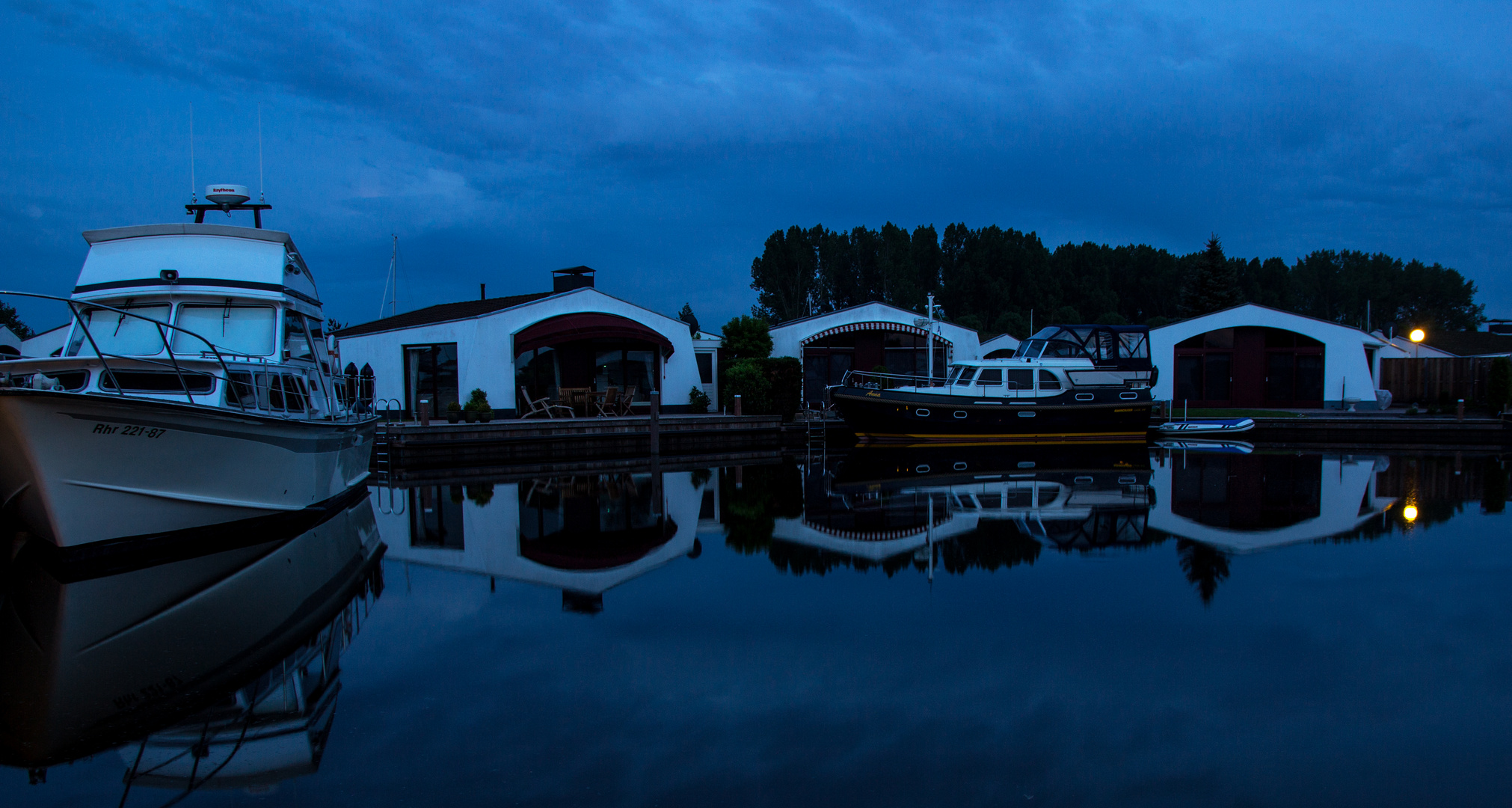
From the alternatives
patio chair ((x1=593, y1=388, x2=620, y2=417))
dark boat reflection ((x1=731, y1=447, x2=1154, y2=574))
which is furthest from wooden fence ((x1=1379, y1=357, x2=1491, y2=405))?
patio chair ((x1=593, y1=388, x2=620, y2=417))

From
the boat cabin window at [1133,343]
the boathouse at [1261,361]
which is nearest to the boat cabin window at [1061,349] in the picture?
the boat cabin window at [1133,343]

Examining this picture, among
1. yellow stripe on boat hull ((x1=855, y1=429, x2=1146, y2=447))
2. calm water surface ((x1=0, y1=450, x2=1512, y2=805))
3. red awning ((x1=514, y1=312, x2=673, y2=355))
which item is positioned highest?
red awning ((x1=514, y1=312, x2=673, y2=355))

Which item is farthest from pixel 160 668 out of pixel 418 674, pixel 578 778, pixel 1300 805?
pixel 1300 805

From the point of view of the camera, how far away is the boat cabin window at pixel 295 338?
409 inches

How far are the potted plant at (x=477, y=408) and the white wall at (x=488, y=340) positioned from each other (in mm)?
440

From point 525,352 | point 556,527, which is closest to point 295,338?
point 556,527

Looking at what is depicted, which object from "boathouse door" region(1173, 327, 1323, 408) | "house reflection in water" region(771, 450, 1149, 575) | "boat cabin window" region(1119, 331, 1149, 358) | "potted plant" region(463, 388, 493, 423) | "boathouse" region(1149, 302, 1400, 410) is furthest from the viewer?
"boathouse door" region(1173, 327, 1323, 408)

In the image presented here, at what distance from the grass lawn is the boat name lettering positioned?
22699 mm

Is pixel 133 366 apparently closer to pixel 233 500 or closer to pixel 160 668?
pixel 233 500

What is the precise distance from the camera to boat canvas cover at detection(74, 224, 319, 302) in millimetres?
9484

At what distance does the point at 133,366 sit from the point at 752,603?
21.1 feet

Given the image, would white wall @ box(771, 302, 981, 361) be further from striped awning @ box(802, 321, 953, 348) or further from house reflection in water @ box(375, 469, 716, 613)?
house reflection in water @ box(375, 469, 716, 613)

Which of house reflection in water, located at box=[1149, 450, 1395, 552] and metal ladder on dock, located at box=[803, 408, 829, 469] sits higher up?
metal ladder on dock, located at box=[803, 408, 829, 469]

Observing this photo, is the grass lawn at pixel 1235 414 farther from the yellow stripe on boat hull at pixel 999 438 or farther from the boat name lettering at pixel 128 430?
the boat name lettering at pixel 128 430
